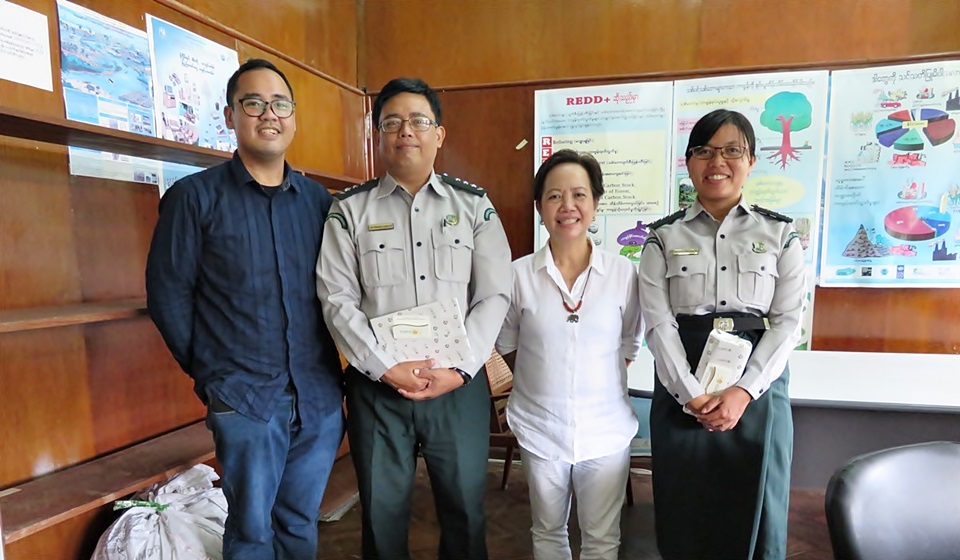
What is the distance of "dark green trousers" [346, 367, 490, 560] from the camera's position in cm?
150

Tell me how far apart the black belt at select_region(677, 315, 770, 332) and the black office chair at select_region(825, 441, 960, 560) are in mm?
465

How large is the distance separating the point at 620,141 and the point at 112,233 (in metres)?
2.41

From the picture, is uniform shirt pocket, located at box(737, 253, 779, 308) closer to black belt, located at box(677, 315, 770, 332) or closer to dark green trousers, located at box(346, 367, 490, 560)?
black belt, located at box(677, 315, 770, 332)

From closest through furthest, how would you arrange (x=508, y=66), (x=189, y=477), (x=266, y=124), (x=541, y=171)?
(x=266, y=124), (x=541, y=171), (x=189, y=477), (x=508, y=66)

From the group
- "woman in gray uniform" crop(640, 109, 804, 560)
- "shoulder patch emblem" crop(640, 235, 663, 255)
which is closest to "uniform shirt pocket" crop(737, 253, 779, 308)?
"woman in gray uniform" crop(640, 109, 804, 560)

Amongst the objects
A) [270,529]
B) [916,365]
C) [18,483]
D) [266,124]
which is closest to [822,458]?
[916,365]

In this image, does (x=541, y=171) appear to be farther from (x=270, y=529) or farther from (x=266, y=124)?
(x=270, y=529)

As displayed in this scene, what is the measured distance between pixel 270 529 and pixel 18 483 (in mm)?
837

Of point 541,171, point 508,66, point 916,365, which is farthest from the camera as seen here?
point 508,66

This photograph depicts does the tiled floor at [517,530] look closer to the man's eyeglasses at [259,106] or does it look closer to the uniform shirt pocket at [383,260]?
the uniform shirt pocket at [383,260]

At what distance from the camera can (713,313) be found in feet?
4.95

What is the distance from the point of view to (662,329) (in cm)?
152

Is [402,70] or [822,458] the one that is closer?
[822,458]

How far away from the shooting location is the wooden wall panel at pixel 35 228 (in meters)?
1.62
